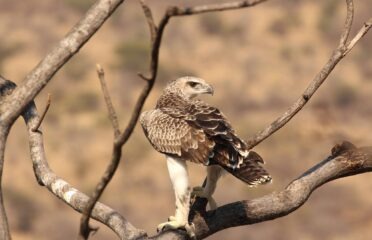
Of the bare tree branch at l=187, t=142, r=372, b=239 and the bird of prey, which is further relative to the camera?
the bare tree branch at l=187, t=142, r=372, b=239

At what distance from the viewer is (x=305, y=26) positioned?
38.0 metres

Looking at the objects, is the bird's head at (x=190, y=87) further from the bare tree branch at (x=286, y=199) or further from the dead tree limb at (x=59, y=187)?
the dead tree limb at (x=59, y=187)

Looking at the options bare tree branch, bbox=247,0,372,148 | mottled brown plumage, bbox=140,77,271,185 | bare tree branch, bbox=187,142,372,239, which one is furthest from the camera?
bare tree branch, bbox=247,0,372,148

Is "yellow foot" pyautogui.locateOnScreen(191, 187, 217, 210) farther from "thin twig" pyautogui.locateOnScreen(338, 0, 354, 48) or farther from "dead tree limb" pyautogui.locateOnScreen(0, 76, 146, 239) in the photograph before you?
"thin twig" pyautogui.locateOnScreen(338, 0, 354, 48)

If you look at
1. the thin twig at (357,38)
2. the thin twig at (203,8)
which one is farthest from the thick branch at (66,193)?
the thin twig at (357,38)

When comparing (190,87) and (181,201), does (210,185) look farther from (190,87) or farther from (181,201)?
(190,87)

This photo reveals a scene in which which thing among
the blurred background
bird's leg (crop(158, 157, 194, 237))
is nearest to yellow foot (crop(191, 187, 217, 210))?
bird's leg (crop(158, 157, 194, 237))

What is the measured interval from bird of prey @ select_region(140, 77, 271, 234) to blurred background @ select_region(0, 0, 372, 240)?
333 inches

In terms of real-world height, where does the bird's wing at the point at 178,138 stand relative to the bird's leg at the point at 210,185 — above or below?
above

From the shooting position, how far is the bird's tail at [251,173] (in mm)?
4946

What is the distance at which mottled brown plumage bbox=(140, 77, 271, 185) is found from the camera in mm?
5027

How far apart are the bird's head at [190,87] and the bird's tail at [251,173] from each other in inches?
42.9

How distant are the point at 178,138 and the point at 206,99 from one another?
20031 millimetres

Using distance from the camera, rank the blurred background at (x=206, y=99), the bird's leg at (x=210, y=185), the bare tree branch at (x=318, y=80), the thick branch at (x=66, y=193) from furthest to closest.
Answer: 1. the blurred background at (x=206, y=99)
2. the bare tree branch at (x=318, y=80)
3. the bird's leg at (x=210, y=185)
4. the thick branch at (x=66, y=193)
